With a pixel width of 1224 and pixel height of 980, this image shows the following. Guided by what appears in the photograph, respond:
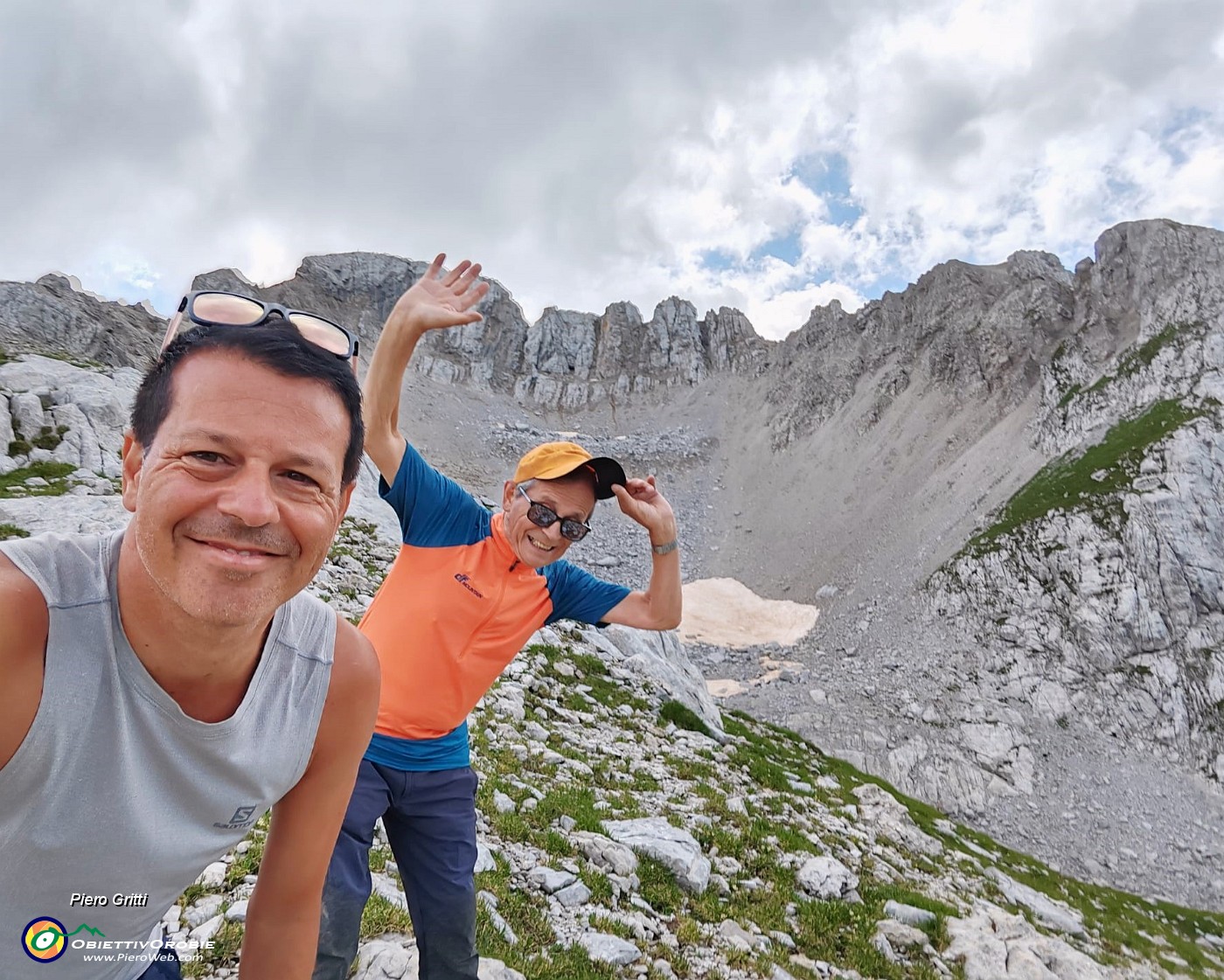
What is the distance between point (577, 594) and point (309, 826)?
276cm

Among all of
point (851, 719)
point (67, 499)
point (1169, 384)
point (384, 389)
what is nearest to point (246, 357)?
point (384, 389)

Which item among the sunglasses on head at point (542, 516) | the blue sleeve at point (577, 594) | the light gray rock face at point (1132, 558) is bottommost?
the blue sleeve at point (577, 594)

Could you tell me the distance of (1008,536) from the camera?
1547 inches

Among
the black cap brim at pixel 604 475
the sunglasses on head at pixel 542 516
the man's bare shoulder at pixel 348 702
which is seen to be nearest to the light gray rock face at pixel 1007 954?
the black cap brim at pixel 604 475

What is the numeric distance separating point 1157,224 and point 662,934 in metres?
72.8

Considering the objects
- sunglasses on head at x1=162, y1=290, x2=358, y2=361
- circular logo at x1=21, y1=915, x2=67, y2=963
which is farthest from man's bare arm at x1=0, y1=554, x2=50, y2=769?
sunglasses on head at x1=162, y1=290, x2=358, y2=361

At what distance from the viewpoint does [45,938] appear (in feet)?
6.50

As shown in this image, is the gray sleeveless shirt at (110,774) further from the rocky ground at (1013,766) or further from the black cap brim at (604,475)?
the rocky ground at (1013,766)

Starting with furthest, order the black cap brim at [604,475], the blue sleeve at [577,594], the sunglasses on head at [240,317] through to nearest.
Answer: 1. the blue sleeve at [577,594]
2. the black cap brim at [604,475]
3. the sunglasses on head at [240,317]

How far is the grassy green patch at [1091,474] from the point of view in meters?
37.6

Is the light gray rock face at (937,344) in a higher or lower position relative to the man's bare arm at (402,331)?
higher

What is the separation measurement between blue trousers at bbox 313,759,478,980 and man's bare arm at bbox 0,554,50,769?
261 cm

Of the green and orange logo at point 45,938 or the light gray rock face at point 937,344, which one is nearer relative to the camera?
the green and orange logo at point 45,938

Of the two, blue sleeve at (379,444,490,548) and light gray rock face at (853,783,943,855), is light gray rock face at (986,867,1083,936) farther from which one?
blue sleeve at (379,444,490,548)
